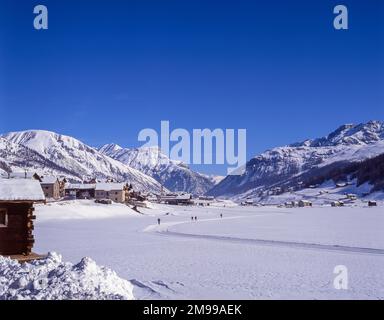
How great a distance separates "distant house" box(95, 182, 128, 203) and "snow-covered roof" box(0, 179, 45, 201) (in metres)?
120

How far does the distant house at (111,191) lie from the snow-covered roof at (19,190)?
120 meters

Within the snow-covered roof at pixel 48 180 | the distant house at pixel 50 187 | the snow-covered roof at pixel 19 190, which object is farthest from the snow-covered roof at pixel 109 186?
the snow-covered roof at pixel 19 190

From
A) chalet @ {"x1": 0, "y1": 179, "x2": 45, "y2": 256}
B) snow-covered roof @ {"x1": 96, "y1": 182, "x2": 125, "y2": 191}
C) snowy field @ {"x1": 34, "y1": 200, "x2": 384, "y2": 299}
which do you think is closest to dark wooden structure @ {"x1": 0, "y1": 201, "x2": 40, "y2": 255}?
chalet @ {"x1": 0, "y1": 179, "x2": 45, "y2": 256}

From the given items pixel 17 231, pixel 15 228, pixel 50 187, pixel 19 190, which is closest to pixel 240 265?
pixel 17 231

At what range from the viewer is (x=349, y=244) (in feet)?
134

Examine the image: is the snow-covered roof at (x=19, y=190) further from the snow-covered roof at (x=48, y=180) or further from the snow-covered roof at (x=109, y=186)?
the snow-covered roof at (x=48, y=180)

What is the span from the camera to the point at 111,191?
148m

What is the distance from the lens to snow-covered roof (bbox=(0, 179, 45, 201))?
26.8 meters

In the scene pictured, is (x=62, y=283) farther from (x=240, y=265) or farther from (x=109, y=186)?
(x=109, y=186)

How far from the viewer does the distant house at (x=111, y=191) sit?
484 ft

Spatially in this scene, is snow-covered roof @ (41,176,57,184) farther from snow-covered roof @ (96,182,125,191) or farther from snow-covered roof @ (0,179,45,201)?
snow-covered roof @ (0,179,45,201)

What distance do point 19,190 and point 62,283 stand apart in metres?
12.7

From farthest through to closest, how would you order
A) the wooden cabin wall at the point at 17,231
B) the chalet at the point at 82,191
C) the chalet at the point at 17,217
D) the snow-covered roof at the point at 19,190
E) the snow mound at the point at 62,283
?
the chalet at the point at 82,191 < the wooden cabin wall at the point at 17,231 < the chalet at the point at 17,217 < the snow-covered roof at the point at 19,190 < the snow mound at the point at 62,283

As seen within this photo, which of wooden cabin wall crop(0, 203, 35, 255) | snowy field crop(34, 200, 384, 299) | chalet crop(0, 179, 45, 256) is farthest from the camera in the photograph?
wooden cabin wall crop(0, 203, 35, 255)
